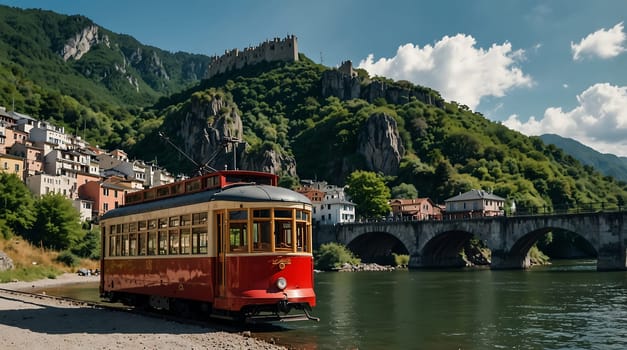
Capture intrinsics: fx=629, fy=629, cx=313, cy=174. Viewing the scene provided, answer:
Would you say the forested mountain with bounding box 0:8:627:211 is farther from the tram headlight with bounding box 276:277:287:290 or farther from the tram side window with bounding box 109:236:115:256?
Answer: the tram headlight with bounding box 276:277:287:290

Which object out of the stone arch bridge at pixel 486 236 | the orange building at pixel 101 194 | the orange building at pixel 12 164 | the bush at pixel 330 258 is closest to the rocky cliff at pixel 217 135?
the stone arch bridge at pixel 486 236

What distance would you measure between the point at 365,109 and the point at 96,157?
81.9m

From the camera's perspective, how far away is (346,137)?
15925 centimetres

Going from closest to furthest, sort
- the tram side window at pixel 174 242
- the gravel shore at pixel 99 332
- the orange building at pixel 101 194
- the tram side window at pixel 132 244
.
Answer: the gravel shore at pixel 99 332 < the tram side window at pixel 174 242 < the tram side window at pixel 132 244 < the orange building at pixel 101 194

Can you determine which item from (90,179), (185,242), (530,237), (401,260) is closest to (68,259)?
(90,179)

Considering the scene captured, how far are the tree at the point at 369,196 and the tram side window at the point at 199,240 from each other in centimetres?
9416

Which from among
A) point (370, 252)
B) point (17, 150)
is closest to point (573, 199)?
point (370, 252)

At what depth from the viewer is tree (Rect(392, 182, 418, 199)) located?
12850 cm

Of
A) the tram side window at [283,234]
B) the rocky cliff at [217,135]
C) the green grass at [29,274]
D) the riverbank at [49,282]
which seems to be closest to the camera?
the tram side window at [283,234]

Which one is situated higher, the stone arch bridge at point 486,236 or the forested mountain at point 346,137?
the forested mountain at point 346,137

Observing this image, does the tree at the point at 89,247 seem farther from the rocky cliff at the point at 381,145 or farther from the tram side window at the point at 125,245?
the rocky cliff at the point at 381,145

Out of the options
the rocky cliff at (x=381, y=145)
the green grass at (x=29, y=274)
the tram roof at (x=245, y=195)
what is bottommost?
the green grass at (x=29, y=274)

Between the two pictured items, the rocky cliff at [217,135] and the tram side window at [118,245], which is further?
the rocky cliff at [217,135]

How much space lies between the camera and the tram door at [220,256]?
1858 cm
